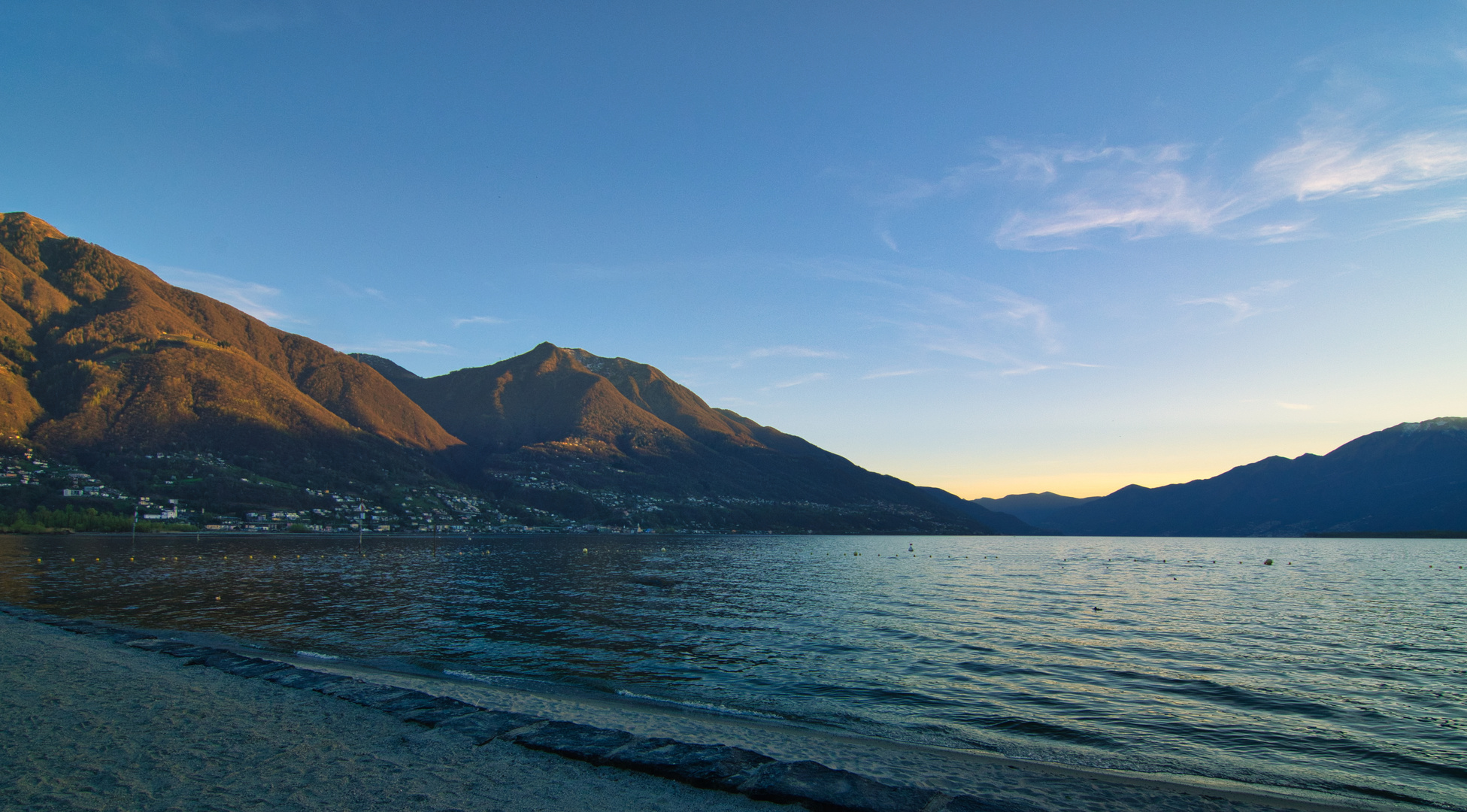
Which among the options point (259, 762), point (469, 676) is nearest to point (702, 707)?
point (469, 676)

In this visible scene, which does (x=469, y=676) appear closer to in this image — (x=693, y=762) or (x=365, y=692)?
(x=365, y=692)

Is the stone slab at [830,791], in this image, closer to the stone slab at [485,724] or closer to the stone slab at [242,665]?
the stone slab at [485,724]

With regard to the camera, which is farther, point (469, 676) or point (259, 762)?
point (469, 676)

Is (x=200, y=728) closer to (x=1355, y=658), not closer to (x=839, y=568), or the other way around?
(x=1355, y=658)

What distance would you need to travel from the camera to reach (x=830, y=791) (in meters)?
11.3

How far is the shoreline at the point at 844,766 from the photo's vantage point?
11.6 meters

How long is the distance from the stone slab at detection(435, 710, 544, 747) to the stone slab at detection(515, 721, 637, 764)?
688 mm

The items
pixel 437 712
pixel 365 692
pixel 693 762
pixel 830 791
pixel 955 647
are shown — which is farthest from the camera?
pixel 955 647

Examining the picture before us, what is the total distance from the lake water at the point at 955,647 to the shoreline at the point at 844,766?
1103 millimetres

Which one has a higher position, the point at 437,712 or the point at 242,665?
the point at 437,712

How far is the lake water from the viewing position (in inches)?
679

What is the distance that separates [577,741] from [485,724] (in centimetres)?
275

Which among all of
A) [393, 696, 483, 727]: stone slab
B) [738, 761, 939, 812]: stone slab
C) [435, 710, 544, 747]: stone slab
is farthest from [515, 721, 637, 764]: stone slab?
[738, 761, 939, 812]: stone slab

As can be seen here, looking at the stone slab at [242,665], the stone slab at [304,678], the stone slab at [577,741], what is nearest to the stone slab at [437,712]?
the stone slab at [577,741]
